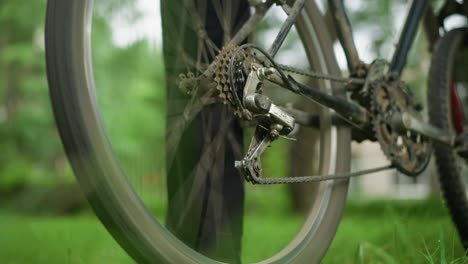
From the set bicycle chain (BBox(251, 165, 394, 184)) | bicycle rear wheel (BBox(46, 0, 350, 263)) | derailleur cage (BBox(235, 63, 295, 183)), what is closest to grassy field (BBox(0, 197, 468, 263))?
bicycle chain (BBox(251, 165, 394, 184))

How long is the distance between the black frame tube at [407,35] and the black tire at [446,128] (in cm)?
22

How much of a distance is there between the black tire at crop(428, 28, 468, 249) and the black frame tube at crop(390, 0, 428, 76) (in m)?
0.22

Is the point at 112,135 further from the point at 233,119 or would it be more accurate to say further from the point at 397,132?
the point at 397,132

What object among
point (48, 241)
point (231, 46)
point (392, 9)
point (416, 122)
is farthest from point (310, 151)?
point (231, 46)

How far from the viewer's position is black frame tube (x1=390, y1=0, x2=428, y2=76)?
1.70 m

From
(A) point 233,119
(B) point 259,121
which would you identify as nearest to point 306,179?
(B) point 259,121

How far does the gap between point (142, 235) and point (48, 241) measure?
248cm

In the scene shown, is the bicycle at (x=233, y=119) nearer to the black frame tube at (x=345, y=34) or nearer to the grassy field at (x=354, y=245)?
the black frame tube at (x=345, y=34)

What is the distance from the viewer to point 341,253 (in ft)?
7.25

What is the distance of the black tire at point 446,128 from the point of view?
5.96 ft

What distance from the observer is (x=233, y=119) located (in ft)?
5.16

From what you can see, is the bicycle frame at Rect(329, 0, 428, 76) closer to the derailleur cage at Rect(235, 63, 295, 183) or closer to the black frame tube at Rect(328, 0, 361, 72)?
the black frame tube at Rect(328, 0, 361, 72)

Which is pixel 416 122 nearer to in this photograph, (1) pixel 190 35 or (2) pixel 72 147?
(1) pixel 190 35

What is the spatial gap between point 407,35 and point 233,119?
2.28ft
